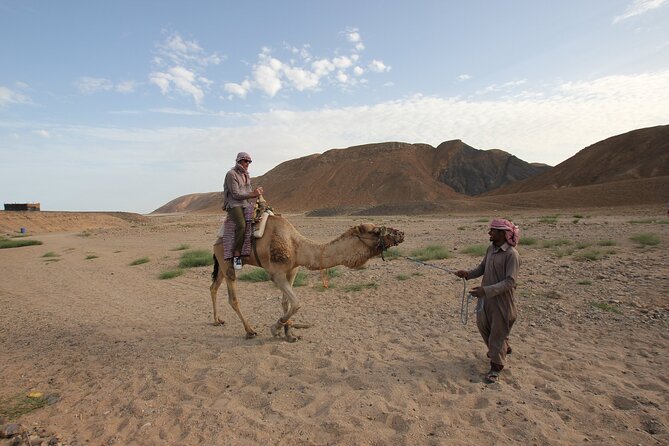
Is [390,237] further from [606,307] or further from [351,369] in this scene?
[606,307]

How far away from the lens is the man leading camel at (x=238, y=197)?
6.04 metres

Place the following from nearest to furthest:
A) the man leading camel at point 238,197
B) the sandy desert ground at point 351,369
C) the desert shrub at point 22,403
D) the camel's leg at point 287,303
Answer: the sandy desert ground at point 351,369 < the desert shrub at point 22,403 < the camel's leg at point 287,303 < the man leading camel at point 238,197

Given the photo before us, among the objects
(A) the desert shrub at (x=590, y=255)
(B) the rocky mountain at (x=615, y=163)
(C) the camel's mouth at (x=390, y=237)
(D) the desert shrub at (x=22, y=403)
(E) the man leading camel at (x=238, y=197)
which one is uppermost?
(B) the rocky mountain at (x=615, y=163)

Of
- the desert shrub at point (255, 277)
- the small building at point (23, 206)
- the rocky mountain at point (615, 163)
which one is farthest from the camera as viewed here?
the rocky mountain at point (615, 163)

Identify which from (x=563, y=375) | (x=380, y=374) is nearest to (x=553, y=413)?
(x=563, y=375)

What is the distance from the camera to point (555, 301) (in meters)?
7.57

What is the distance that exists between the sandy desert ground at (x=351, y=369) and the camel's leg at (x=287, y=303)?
0.19m

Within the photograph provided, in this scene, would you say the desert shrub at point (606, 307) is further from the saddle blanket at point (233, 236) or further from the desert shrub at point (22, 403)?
the desert shrub at point (22, 403)

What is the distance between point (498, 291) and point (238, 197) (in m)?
3.72

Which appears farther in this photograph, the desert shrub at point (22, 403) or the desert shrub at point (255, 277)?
the desert shrub at point (255, 277)

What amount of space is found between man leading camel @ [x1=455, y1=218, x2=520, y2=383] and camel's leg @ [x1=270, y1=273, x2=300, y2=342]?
247 centimetres

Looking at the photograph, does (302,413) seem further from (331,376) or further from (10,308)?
(10,308)

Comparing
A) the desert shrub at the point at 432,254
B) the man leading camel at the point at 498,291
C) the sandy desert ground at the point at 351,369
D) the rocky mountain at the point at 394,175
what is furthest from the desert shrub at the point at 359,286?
the rocky mountain at the point at 394,175

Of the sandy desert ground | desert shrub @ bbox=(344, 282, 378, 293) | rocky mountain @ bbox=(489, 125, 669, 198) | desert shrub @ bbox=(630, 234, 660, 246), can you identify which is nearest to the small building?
the sandy desert ground
